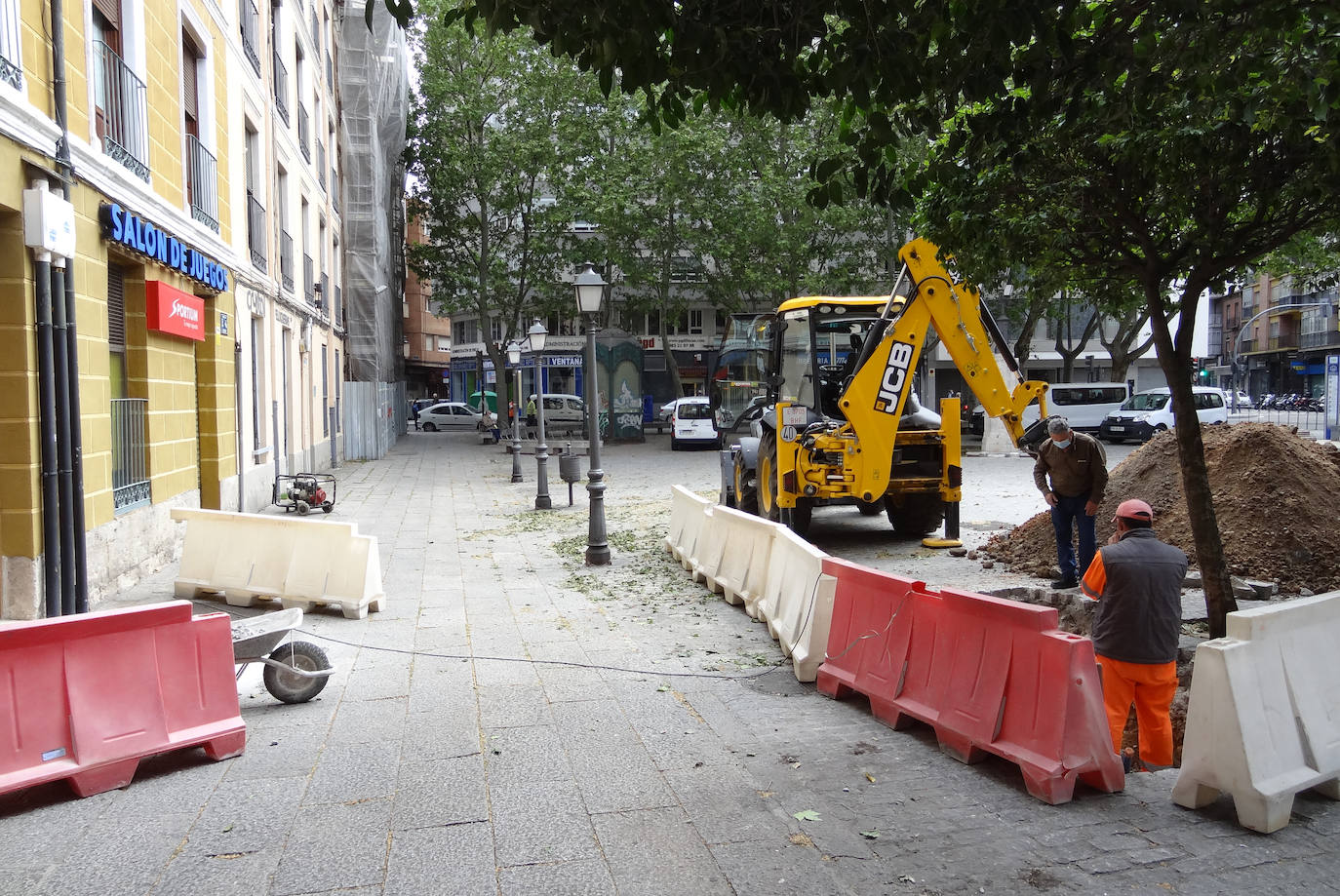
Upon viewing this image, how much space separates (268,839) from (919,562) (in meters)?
8.26

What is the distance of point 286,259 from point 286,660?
15.8 meters

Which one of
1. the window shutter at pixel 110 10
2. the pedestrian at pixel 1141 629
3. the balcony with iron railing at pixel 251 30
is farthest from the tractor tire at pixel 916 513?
the balcony with iron railing at pixel 251 30

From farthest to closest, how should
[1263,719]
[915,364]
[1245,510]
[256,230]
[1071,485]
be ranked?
[256,230] < [915,364] < [1245,510] < [1071,485] < [1263,719]

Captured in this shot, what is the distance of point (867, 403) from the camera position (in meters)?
10.7

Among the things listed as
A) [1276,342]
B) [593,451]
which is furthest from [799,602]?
[1276,342]

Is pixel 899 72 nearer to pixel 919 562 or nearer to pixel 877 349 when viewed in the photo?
pixel 877 349

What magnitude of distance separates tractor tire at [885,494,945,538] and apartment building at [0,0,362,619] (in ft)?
28.3

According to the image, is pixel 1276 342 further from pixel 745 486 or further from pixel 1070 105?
pixel 1070 105

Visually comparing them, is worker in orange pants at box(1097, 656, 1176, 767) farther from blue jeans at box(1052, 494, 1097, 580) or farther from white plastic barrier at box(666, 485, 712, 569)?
white plastic barrier at box(666, 485, 712, 569)

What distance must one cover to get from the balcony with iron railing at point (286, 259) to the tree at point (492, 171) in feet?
47.4

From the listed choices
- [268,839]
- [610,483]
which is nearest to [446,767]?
[268,839]

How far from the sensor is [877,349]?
10.7 metres

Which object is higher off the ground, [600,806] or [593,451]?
[593,451]

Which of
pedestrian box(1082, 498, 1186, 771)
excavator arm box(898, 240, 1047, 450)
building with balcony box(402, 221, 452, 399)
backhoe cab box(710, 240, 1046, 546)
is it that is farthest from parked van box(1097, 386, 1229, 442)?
building with balcony box(402, 221, 452, 399)
